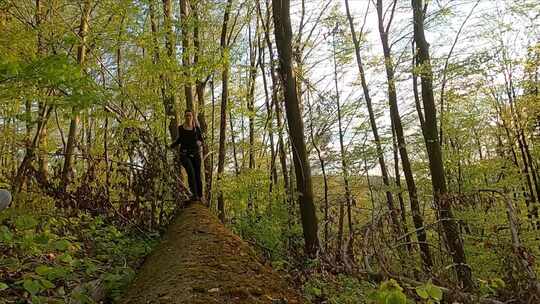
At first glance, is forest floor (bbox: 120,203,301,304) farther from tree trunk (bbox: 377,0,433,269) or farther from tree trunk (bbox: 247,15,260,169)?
tree trunk (bbox: 247,15,260,169)

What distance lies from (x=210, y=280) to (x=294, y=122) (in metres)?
4.96

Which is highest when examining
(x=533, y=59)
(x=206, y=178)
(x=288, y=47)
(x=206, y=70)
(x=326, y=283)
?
(x=533, y=59)

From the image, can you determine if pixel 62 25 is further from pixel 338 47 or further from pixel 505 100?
pixel 505 100

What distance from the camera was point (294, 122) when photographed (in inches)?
267

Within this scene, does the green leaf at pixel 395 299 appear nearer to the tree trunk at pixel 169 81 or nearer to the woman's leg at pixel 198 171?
the woman's leg at pixel 198 171

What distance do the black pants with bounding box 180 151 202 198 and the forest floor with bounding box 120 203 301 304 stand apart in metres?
4.10

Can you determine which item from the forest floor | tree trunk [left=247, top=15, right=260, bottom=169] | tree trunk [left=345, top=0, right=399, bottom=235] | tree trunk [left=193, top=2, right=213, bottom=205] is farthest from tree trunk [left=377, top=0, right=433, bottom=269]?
the forest floor

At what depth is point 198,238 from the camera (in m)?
3.38

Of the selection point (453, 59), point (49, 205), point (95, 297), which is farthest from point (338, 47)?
point (95, 297)

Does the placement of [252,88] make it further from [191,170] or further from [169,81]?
[191,170]

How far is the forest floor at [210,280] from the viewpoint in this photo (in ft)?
6.00

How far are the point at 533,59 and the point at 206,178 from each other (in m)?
16.6

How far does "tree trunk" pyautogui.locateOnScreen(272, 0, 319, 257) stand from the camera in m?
6.66

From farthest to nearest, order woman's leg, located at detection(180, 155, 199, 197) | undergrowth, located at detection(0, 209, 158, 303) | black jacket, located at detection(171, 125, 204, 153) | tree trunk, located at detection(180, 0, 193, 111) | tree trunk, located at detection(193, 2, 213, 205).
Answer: tree trunk, located at detection(193, 2, 213, 205) < tree trunk, located at detection(180, 0, 193, 111) < black jacket, located at detection(171, 125, 204, 153) < woman's leg, located at detection(180, 155, 199, 197) < undergrowth, located at detection(0, 209, 158, 303)
